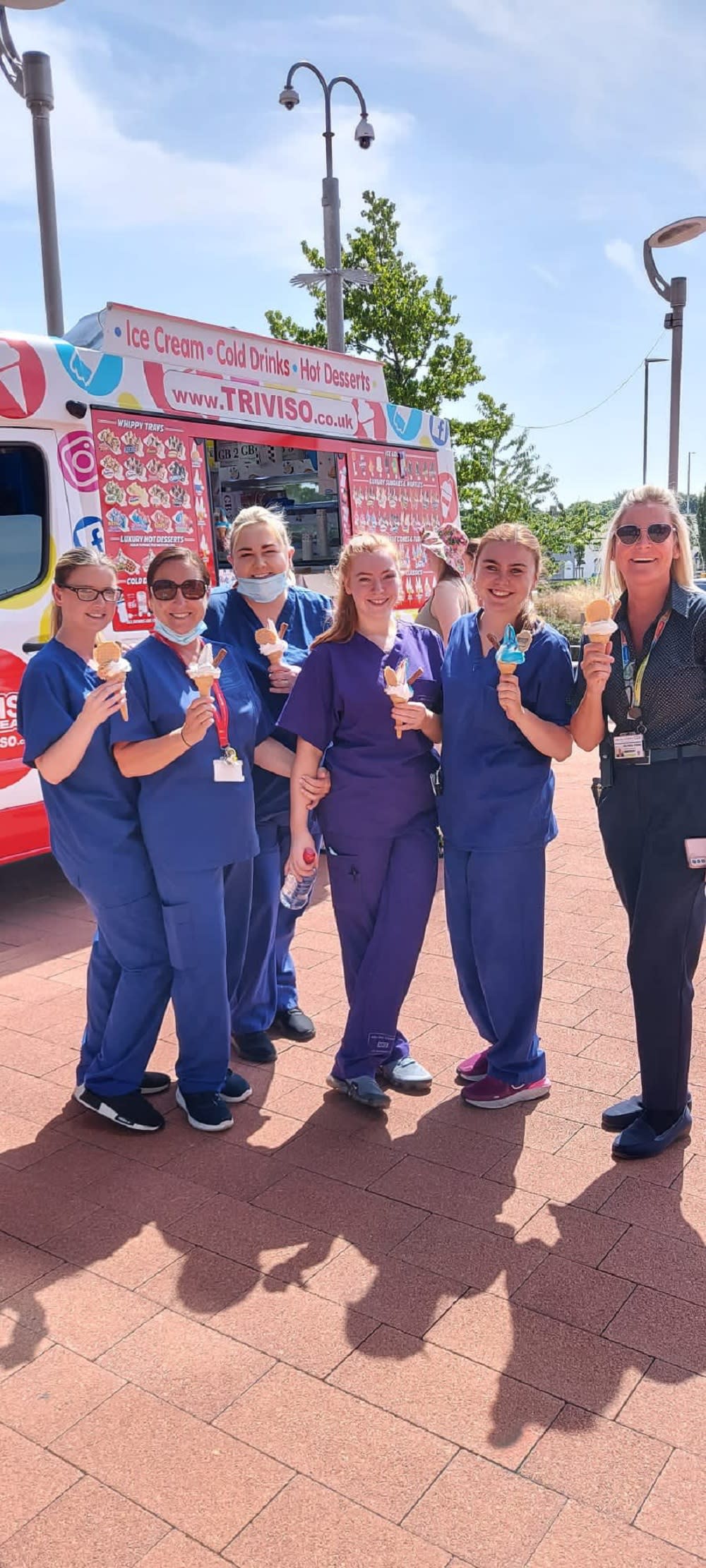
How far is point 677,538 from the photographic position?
325 centimetres

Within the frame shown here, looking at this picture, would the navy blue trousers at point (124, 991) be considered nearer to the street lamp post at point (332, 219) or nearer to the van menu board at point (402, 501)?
the van menu board at point (402, 501)

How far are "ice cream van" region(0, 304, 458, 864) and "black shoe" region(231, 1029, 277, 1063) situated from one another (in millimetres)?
2147

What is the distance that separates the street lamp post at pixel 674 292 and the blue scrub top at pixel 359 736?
8228mm

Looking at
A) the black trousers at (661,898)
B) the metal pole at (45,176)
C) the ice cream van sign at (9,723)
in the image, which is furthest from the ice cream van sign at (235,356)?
the black trousers at (661,898)

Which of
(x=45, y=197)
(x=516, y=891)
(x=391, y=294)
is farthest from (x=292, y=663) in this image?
(x=391, y=294)

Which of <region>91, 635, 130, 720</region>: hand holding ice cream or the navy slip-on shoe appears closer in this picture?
<region>91, 635, 130, 720</region>: hand holding ice cream

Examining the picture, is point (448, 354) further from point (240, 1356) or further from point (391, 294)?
point (240, 1356)

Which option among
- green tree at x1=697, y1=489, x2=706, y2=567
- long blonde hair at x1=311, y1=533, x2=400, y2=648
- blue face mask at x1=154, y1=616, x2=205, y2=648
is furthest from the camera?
green tree at x1=697, y1=489, x2=706, y2=567

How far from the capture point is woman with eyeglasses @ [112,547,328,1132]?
3365mm

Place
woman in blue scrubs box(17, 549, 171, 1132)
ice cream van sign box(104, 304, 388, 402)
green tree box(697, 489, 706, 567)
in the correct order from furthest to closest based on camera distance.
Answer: green tree box(697, 489, 706, 567), ice cream van sign box(104, 304, 388, 402), woman in blue scrubs box(17, 549, 171, 1132)

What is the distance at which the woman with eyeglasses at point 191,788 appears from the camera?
337 centimetres

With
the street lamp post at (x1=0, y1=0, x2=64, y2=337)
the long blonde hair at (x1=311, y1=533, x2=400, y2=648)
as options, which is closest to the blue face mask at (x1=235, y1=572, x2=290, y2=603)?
the long blonde hair at (x1=311, y1=533, x2=400, y2=648)

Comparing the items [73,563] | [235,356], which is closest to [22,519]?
[235,356]

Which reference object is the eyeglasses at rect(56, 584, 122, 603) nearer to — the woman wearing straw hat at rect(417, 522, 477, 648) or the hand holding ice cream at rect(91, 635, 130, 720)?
the hand holding ice cream at rect(91, 635, 130, 720)
